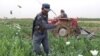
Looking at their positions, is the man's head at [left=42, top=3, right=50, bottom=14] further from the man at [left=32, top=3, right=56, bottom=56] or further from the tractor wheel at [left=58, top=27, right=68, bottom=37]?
the tractor wheel at [left=58, top=27, right=68, bottom=37]

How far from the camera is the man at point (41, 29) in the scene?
34.1ft

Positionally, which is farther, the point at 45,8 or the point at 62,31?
the point at 62,31

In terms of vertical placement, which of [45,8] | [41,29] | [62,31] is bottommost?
[62,31]

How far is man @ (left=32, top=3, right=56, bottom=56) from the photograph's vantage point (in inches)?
409

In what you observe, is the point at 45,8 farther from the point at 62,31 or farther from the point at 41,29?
the point at 62,31

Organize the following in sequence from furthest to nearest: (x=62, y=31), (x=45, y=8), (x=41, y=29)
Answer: (x=62, y=31)
(x=41, y=29)
(x=45, y=8)

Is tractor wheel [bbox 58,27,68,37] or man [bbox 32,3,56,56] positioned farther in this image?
tractor wheel [bbox 58,27,68,37]

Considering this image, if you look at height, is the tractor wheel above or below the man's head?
below

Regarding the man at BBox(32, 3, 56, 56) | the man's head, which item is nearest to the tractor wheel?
the man at BBox(32, 3, 56, 56)

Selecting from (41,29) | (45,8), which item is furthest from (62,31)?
(45,8)

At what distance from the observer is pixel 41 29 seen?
1071 centimetres

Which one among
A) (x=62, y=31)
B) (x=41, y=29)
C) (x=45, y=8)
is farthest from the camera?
(x=62, y=31)

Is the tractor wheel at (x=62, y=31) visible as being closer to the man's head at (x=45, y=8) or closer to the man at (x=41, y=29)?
the man at (x=41, y=29)

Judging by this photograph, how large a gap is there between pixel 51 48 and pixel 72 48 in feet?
3.48
